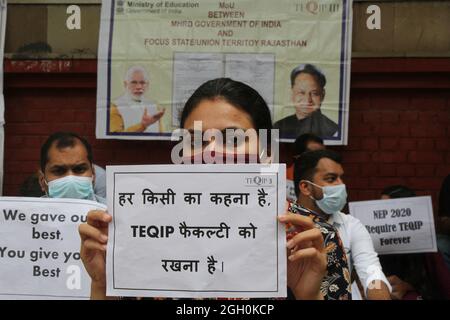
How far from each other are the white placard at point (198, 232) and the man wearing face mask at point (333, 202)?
2246 mm

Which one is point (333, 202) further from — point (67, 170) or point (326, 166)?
point (67, 170)

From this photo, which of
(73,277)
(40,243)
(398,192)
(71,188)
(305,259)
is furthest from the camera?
(398,192)

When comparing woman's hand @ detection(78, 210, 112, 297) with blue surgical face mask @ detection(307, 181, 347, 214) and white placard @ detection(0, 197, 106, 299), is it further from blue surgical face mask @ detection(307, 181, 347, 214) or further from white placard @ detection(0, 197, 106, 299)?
blue surgical face mask @ detection(307, 181, 347, 214)

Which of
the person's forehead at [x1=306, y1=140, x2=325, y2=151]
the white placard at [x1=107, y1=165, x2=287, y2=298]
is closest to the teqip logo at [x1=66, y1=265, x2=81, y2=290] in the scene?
the white placard at [x1=107, y1=165, x2=287, y2=298]

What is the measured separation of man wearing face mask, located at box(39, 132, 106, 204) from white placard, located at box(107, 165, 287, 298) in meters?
2.09

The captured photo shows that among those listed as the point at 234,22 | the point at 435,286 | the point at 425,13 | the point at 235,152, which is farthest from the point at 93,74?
the point at 235,152

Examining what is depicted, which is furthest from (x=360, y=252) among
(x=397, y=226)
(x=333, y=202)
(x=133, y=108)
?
(x=133, y=108)

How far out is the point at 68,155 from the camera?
4699 millimetres

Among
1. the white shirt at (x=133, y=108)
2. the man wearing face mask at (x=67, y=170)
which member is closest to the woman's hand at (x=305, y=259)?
the man wearing face mask at (x=67, y=170)

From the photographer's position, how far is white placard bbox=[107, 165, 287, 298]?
230 centimetres

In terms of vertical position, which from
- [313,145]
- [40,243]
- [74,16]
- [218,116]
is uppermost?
[74,16]

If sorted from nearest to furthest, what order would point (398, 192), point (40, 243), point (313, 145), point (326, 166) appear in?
point (40, 243)
point (326, 166)
point (313, 145)
point (398, 192)

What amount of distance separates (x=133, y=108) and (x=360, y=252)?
2.73m

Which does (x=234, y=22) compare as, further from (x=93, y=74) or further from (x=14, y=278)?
(x=14, y=278)
